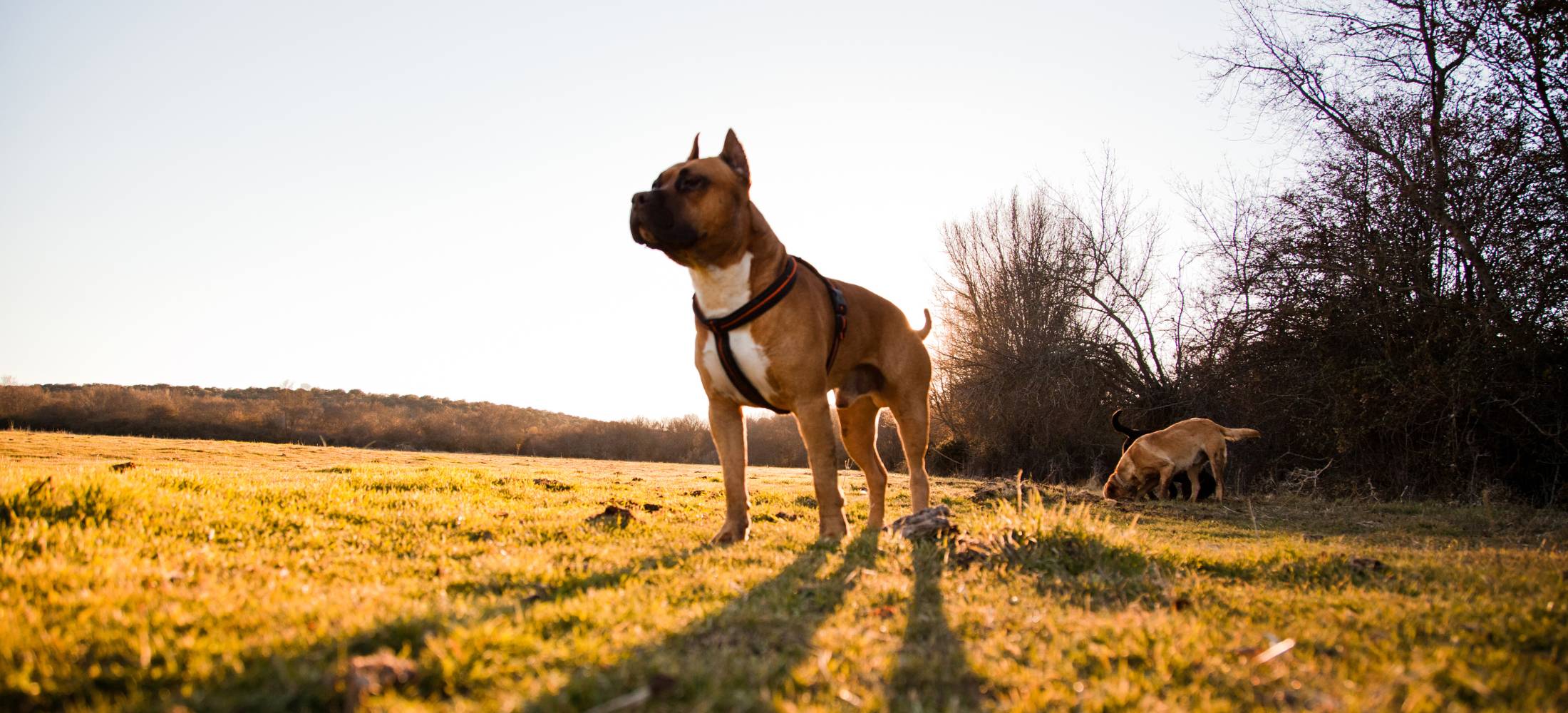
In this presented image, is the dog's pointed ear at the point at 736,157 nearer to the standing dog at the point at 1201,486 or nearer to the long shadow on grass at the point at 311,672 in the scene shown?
the long shadow on grass at the point at 311,672

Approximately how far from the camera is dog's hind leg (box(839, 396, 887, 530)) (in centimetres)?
554

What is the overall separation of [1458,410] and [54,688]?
1478cm

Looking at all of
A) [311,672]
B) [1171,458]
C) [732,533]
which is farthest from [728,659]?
[1171,458]

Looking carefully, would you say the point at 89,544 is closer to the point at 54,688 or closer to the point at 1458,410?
the point at 54,688

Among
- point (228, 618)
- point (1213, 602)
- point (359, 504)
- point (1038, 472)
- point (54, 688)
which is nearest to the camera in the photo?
point (54, 688)

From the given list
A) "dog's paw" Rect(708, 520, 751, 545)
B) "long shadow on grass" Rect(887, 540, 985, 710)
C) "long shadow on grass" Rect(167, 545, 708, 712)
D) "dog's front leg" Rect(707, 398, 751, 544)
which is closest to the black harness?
"dog's front leg" Rect(707, 398, 751, 544)

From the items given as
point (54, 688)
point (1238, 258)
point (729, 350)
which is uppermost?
point (1238, 258)

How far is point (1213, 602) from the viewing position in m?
3.29

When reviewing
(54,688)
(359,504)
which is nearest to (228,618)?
(54,688)

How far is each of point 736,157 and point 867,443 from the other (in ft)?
7.53

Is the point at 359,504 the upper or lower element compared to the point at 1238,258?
lower

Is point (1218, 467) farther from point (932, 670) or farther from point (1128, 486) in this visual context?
point (932, 670)

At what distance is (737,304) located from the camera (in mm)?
4559

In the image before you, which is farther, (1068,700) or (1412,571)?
(1412,571)
